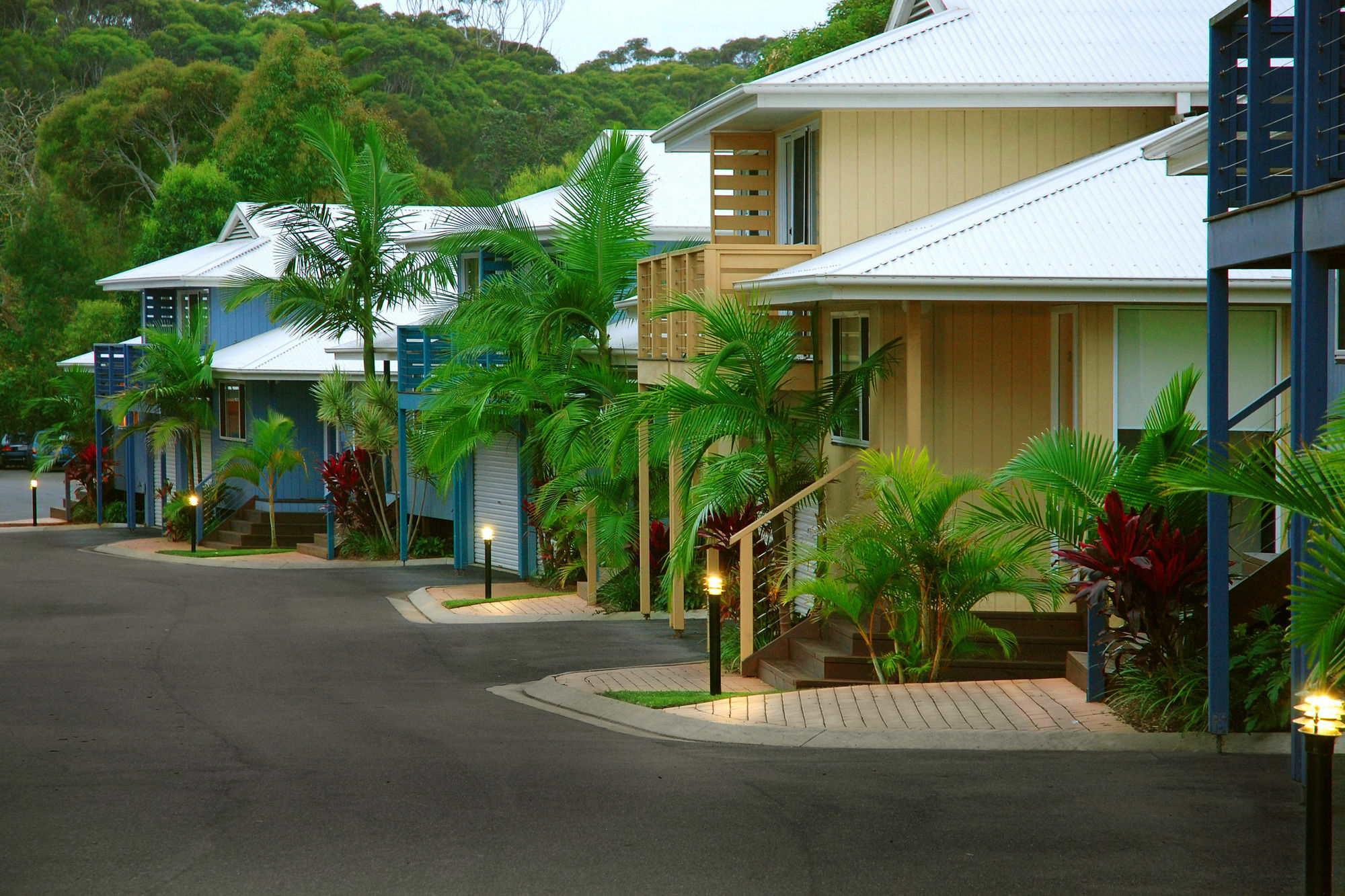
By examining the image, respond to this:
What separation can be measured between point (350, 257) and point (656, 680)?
14529 mm

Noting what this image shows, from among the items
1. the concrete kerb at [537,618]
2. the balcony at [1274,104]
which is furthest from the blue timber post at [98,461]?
the balcony at [1274,104]

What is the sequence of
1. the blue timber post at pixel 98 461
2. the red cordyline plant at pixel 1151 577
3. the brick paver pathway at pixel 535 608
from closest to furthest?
the red cordyline plant at pixel 1151 577, the brick paver pathway at pixel 535 608, the blue timber post at pixel 98 461

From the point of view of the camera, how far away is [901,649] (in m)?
11.5

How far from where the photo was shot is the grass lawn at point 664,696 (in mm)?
11094

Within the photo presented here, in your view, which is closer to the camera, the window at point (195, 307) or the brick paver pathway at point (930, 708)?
the brick paver pathway at point (930, 708)

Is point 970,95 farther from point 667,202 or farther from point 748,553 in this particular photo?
point 667,202

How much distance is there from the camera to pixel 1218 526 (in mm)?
8602

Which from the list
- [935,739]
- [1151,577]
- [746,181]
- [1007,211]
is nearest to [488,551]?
[746,181]

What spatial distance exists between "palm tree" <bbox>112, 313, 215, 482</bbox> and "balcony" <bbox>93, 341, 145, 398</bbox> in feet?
5.99

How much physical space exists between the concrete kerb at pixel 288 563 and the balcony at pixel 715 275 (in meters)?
10.3

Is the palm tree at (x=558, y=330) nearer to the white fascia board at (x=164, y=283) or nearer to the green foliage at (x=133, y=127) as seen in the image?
the white fascia board at (x=164, y=283)

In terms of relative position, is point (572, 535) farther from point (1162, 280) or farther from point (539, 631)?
point (1162, 280)

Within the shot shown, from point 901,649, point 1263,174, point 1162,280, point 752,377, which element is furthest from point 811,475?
point 1263,174

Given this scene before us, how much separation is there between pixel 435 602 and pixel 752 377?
7848 mm
